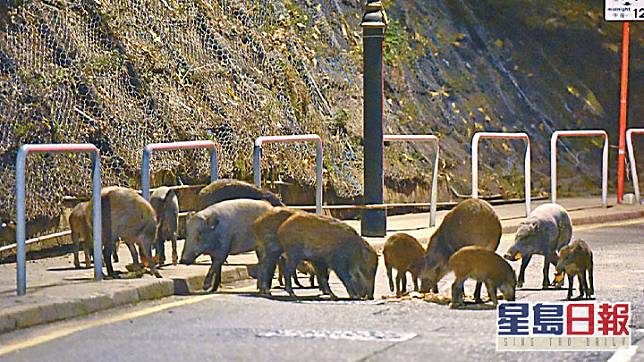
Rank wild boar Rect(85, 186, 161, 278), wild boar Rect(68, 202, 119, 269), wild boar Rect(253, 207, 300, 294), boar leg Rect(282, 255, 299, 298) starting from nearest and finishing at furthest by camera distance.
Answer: boar leg Rect(282, 255, 299, 298), wild boar Rect(253, 207, 300, 294), wild boar Rect(85, 186, 161, 278), wild boar Rect(68, 202, 119, 269)

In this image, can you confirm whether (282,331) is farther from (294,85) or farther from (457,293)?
(294,85)

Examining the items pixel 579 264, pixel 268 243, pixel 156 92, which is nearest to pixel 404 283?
pixel 268 243

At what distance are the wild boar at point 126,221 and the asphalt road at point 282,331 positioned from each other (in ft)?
2.57

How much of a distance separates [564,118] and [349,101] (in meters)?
6.24

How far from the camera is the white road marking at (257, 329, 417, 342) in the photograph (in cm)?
936

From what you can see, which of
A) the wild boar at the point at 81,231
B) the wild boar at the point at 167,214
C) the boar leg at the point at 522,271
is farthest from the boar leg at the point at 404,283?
the wild boar at the point at 81,231

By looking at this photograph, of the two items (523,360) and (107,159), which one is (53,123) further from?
(523,360)

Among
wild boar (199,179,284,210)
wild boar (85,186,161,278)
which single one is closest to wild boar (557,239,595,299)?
wild boar (199,179,284,210)

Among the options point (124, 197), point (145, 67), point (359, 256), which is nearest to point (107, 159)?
point (145, 67)

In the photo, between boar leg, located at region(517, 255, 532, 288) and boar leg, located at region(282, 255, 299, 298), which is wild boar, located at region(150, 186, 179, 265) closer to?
boar leg, located at region(282, 255, 299, 298)

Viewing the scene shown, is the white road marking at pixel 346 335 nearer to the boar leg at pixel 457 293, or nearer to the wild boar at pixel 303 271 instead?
the boar leg at pixel 457 293

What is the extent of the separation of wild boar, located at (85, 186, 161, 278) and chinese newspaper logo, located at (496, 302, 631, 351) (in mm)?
3101

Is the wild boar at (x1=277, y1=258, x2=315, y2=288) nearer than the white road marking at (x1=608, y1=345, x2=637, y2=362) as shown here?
No

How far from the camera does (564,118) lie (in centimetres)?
2481
